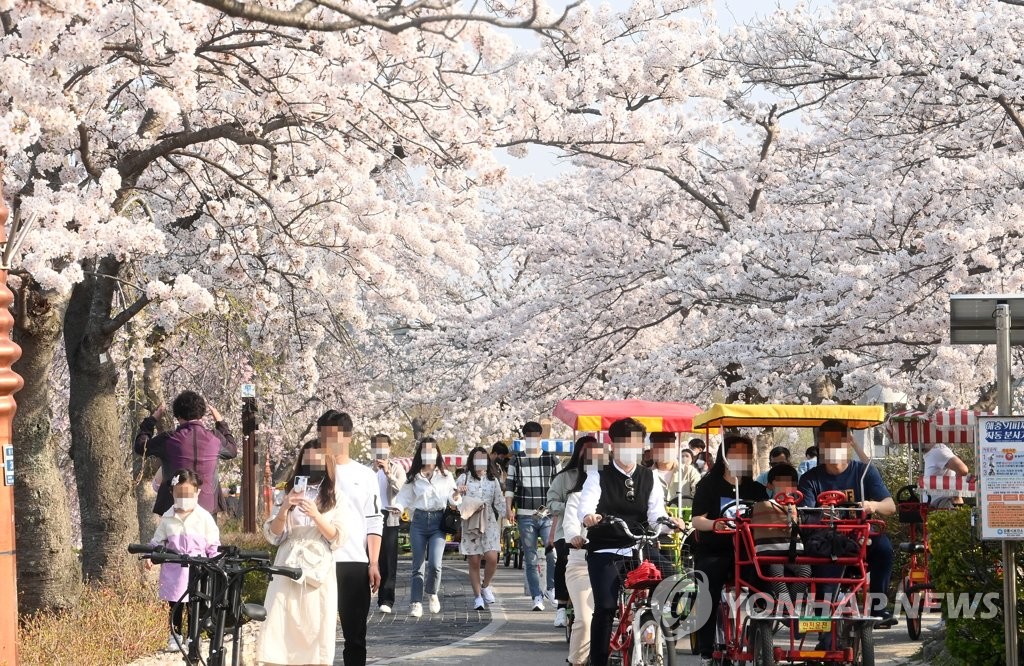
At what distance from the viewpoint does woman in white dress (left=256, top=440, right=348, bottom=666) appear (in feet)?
27.7

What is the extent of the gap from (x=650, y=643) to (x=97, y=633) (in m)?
4.47

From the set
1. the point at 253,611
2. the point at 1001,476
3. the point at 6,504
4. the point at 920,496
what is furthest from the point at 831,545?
the point at 920,496

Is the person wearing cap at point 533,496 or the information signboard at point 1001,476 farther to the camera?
the person wearing cap at point 533,496

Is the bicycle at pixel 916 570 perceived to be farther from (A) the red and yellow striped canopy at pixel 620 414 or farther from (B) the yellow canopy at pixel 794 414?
(A) the red and yellow striped canopy at pixel 620 414

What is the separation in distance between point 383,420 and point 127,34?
3386cm

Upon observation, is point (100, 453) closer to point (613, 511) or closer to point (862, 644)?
point (613, 511)

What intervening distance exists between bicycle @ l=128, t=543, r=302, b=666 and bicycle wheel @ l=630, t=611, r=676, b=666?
7.84 feet

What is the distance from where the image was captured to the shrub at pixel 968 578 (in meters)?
9.40

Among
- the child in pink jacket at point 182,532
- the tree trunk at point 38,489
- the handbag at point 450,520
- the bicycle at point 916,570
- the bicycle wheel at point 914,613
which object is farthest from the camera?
the handbag at point 450,520

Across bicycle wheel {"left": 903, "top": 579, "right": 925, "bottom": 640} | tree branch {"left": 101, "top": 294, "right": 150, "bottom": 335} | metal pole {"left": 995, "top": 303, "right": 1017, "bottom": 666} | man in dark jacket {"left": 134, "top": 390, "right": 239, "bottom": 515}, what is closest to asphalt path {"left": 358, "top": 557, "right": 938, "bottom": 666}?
bicycle wheel {"left": 903, "top": 579, "right": 925, "bottom": 640}

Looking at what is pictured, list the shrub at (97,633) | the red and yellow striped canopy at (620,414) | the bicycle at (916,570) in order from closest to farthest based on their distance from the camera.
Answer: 1. the shrub at (97,633)
2. the bicycle at (916,570)
3. the red and yellow striped canopy at (620,414)

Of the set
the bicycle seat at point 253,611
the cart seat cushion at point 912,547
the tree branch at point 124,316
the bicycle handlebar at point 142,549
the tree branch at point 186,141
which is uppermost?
the tree branch at point 186,141

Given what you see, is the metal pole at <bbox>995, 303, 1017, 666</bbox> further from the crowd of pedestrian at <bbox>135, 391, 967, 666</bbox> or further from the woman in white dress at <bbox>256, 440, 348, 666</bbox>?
the woman in white dress at <bbox>256, 440, 348, 666</bbox>

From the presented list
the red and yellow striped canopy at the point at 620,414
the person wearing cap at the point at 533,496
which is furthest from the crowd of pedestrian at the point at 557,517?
the person wearing cap at the point at 533,496
